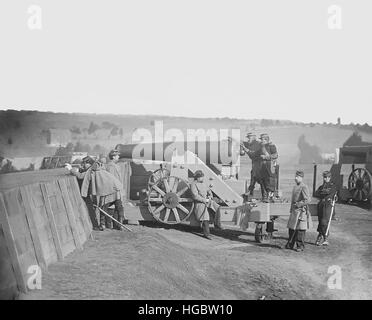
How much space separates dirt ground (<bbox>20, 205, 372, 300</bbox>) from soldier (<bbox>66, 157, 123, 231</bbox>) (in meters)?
0.68

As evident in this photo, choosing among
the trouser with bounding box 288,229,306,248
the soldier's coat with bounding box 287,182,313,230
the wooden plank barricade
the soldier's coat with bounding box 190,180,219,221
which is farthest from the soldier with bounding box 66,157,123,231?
the trouser with bounding box 288,229,306,248

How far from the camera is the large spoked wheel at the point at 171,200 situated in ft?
35.2

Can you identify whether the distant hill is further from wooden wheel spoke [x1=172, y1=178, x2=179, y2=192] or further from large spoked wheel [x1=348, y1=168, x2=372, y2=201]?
wooden wheel spoke [x1=172, y1=178, x2=179, y2=192]

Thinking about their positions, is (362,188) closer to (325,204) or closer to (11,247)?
(325,204)

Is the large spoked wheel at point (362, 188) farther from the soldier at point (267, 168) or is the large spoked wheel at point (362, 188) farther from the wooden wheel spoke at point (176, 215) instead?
the wooden wheel spoke at point (176, 215)

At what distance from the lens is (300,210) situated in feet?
30.5

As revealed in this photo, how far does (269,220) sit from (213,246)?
1340 millimetres

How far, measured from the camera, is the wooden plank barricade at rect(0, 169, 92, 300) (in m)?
5.44

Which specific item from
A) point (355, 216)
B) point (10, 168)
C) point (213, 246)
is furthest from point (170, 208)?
point (10, 168)

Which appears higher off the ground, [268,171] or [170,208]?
[268,171]

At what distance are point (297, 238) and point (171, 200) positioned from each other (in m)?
2.86
